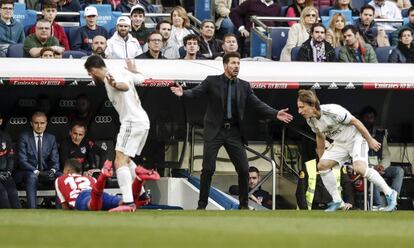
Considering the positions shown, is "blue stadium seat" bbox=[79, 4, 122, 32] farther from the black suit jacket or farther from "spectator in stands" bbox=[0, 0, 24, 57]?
the black suit jacket

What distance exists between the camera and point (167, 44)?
1892 cm

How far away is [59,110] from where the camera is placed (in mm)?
18000

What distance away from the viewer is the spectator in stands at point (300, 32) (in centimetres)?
1912

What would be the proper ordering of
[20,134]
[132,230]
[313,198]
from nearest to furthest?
[132,230], [20,134], [313,198]

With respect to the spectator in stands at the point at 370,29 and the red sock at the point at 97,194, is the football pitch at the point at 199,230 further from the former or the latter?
the spectator in stands at the point at 370,29

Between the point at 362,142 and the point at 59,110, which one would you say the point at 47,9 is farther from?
the point at 362,142

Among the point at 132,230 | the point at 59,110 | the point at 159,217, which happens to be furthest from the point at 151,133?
the point at 132,230

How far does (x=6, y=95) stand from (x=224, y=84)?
3667 millimetres

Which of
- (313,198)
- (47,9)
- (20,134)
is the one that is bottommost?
(313,198)

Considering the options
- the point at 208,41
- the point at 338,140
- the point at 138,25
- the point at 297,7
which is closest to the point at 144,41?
the point at 138,25

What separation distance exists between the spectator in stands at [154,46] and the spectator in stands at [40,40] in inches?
45.6

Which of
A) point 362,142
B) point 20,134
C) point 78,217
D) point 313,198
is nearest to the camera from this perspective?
point 78,217

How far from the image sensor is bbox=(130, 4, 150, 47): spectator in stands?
18.9m

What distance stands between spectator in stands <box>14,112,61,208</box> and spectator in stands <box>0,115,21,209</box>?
8.9 inches
